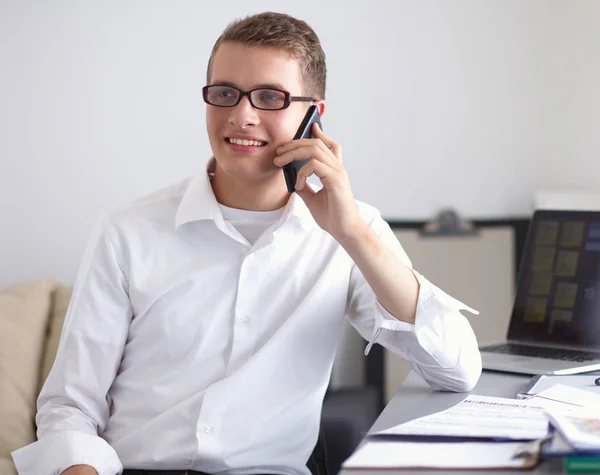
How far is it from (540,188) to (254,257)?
4.69 ft

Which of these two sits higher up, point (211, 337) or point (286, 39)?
point (286, 39)

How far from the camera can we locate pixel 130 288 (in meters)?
1.40

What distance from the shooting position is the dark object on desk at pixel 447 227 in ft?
8.32

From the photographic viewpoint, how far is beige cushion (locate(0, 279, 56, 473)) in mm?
1766

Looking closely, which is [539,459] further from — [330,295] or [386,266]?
[330,295]

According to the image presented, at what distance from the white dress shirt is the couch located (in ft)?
1.12

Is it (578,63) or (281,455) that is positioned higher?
(578,63)

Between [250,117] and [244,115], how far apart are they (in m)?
0.01

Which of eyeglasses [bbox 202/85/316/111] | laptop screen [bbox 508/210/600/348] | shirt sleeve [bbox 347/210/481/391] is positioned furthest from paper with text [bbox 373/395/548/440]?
eyeglasses [bbox 202/85/316/111]

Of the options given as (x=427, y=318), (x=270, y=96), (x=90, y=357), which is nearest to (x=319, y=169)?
(x=270, y=96)

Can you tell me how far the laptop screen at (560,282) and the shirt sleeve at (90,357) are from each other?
2.60 feet

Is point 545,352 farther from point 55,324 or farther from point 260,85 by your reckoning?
point 55,324

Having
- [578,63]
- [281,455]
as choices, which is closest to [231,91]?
[281,455]

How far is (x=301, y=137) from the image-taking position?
54.6 inches
